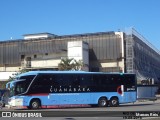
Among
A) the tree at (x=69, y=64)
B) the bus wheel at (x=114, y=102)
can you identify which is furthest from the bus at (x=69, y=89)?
the tree at (x=69, y=64)

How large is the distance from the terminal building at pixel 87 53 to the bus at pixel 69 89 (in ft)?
138

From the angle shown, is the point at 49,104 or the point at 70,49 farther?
the point at 70,49

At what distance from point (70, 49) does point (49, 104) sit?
A: 4924 centimetres

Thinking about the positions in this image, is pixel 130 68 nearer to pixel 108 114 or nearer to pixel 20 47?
pixel 20 47

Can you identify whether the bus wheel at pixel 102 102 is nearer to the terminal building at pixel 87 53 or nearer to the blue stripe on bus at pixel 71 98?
the blue stripe on bus at pixel 71 98

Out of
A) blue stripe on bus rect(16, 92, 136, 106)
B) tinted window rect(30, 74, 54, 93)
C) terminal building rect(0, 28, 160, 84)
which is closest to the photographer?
tinted window rect(30, 74, 54, 93)

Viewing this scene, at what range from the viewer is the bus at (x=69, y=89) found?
32969mm

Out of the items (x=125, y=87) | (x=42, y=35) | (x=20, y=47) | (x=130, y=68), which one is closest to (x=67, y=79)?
(x=125, y=87)

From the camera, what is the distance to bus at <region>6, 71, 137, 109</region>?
108 ft

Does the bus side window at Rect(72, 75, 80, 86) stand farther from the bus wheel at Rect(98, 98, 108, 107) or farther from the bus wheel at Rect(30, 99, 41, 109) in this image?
the bus wheel at Rect(30, 99, 41, 109)

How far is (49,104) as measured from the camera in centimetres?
3356

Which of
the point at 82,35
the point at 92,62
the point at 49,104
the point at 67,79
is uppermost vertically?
the point at 82,35

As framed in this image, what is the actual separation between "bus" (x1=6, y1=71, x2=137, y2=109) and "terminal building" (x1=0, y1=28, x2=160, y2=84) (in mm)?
42177

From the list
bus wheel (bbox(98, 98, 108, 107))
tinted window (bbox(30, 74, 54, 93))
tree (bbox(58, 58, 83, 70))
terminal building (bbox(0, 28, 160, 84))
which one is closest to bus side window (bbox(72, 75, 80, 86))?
tinted window (bbox(30, 74, 54, 93))
